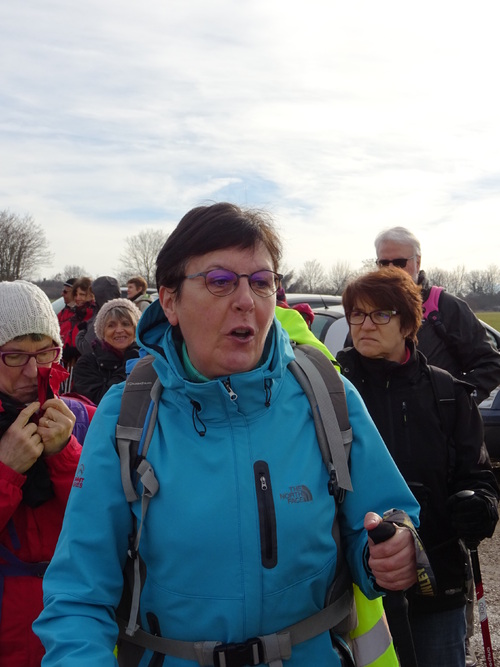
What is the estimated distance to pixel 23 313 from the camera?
8.64ft

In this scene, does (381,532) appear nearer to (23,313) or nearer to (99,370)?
(23,313)

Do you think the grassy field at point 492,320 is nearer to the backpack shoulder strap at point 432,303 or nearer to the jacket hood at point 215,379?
the backpack shoulder strap at point 432,303

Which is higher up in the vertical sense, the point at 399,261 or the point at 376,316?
the point at 399,261

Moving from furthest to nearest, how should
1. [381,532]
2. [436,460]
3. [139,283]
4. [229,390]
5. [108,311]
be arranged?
1. [139,283]
2. [108,311]
3. [436,460]
4. [229,390]
5. [381,532]

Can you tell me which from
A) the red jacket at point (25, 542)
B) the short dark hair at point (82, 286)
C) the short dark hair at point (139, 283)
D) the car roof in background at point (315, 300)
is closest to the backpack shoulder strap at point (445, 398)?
the red jacket at point (25, 542)

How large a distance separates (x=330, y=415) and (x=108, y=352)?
3.92 metres

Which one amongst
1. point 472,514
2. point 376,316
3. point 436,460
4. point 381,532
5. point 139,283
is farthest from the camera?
point 139,283

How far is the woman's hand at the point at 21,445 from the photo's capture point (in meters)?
2.37

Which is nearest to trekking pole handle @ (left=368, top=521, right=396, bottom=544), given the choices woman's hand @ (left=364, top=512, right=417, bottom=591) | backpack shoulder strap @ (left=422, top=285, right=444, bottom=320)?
woman's hand @ (left=364, top=512, right=417, bottom=591)

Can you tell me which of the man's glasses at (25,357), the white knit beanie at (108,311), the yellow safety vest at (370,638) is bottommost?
the yellow safety vest at (370,638)

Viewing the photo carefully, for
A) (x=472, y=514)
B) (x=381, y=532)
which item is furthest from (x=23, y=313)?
(x=472, y=514)

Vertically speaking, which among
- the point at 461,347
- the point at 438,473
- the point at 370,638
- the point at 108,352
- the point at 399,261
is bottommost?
the point at 370,638

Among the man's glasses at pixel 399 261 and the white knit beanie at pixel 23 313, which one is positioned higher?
the man's glasses at pixel 399 261

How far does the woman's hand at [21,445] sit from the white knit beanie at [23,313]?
357mm
